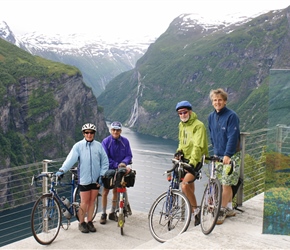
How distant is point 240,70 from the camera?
6939 inches

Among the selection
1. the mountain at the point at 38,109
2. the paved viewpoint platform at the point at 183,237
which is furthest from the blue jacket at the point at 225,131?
the mountain at the point at 38,109

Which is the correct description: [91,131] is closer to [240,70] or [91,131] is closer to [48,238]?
[48,238]

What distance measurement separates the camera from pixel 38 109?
100438mm

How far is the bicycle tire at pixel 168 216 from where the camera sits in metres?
5.51

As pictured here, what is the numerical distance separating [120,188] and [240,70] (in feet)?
575

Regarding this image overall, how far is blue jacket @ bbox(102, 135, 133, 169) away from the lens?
21.9 feet

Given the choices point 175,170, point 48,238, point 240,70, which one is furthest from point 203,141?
point 240,70

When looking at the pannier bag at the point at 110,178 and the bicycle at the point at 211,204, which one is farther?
the pannier bag at the point at 110,178

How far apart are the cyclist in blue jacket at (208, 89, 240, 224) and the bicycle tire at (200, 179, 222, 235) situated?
380 millimetres

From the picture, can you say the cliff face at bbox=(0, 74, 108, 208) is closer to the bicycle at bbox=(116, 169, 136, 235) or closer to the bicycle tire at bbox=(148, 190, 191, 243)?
the bicycle at bbox=(116, 169, 136, 235)

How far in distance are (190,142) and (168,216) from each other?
969 mm

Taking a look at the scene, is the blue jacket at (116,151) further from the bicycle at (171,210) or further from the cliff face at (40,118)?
the cliff face at (40,118)

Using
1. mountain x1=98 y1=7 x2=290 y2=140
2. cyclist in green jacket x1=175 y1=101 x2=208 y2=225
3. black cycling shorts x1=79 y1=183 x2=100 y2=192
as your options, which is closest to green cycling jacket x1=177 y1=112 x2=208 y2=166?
cyclist in green jacket x1=175 y1=101 x2=208 y2=225

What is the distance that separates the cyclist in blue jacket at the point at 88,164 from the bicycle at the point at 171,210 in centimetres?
97
